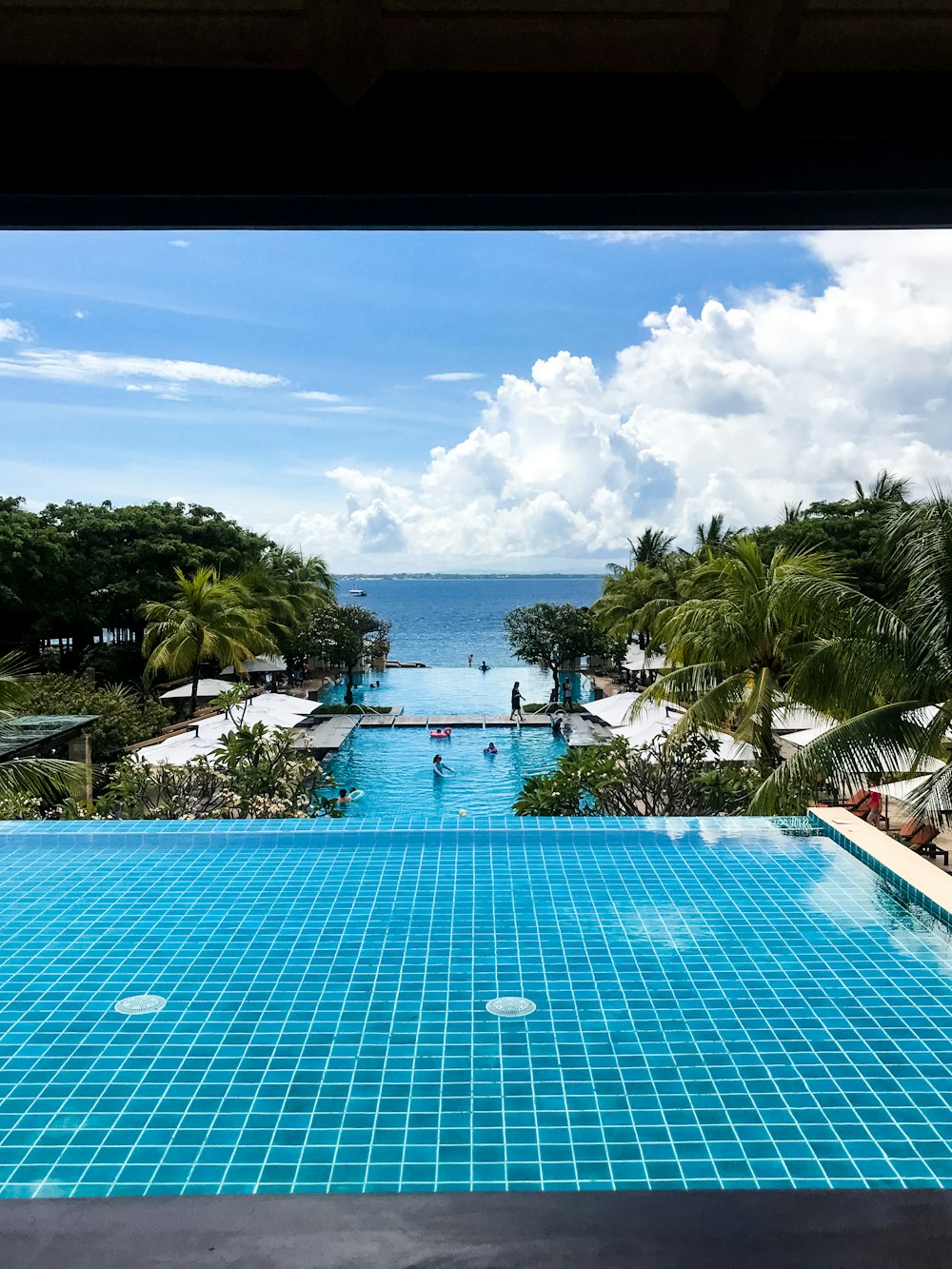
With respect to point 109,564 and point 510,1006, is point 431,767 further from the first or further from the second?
point 109,564

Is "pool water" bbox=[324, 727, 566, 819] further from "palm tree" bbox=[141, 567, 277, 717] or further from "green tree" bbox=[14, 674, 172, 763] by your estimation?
"green tree" bbox=[14, 674, 172, 763]

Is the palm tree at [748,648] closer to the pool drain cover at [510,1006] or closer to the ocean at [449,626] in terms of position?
the pool drain cover at [510,1006]

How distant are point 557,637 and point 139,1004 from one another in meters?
24.9

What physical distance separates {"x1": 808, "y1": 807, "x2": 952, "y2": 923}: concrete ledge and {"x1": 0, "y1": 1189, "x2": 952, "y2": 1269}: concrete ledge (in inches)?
245

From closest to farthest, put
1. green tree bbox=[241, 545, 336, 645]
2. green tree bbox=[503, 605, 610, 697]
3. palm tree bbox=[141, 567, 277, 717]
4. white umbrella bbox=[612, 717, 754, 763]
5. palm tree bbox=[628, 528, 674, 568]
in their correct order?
white umbrella bbox=[612, 717, 754, 763]
palm tree bbox=[141, 567, 277, 717]
green tree bbox=[241, 545, 336, 645]
green tree bbox=[503, 605, 610, 697]
palm tree bbox=[628, 528, 674, 568]

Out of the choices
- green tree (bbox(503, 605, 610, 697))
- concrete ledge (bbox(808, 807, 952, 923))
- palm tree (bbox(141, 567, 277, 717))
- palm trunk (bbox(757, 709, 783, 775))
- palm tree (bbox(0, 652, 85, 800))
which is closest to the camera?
concrete ledge (bbox(808, 807, 952, 923))

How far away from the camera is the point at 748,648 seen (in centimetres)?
1098

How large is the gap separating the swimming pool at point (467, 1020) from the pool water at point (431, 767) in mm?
7613

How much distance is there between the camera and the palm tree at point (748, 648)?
10.6 metres

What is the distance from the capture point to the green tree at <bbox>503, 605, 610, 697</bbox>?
2984 centimetres

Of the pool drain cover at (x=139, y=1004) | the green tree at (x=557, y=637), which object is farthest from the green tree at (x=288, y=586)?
the pool drain cover at (x=139, y=1004)

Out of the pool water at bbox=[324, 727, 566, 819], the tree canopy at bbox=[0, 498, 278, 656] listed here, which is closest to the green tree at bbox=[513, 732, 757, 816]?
the pool water at bbox=[324, 727, 566, 819]

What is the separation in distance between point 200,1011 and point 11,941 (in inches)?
72.8

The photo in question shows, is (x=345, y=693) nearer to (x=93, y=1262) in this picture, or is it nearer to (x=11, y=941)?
(x=11, y=941)
